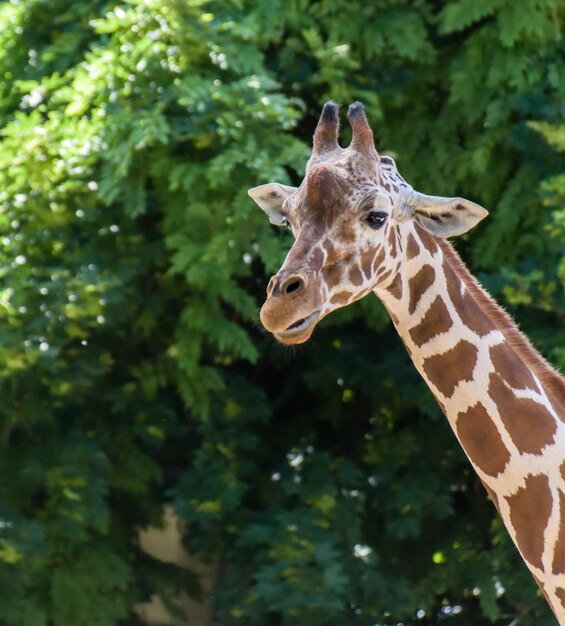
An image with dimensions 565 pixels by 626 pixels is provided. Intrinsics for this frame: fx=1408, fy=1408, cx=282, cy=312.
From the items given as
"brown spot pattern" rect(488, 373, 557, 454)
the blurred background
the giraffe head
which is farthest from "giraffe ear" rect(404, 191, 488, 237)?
the blurred background

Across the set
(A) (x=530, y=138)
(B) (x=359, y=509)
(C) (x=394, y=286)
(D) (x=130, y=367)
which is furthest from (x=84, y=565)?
(C) (x=394, y=286)

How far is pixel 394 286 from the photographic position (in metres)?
3.77

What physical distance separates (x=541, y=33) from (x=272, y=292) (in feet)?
11.6

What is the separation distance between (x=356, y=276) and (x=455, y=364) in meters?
0.41

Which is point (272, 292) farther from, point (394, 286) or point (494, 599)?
point (494, 599)

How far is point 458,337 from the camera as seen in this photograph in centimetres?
380

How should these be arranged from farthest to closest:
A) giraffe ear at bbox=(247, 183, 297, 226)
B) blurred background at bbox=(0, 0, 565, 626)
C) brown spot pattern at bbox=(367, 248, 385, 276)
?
blurred background at bbox=(0, 0, 565, 626), giraffe ear at bbox=(247, 183, 297, 226), brown spot pattern at bbox=(367, 248, 385, 276)

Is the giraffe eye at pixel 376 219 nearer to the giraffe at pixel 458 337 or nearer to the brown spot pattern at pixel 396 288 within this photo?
the giraffe at pixel 458 337

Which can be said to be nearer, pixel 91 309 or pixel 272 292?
pixel 272 292

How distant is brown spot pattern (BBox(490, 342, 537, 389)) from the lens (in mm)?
3795

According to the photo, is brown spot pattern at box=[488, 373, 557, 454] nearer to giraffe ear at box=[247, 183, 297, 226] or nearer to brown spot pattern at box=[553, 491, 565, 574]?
brown spot pattern at box=[553, 491, 565, 574]

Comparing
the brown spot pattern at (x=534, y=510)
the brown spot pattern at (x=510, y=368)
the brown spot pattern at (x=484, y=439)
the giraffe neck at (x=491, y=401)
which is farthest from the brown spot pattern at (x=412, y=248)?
the brown spot pattern at (x=534, y=510)

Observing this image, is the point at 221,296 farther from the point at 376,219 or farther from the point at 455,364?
the point at 376,219


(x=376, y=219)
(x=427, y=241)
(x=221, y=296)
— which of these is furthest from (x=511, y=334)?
(x=221, y=296)
